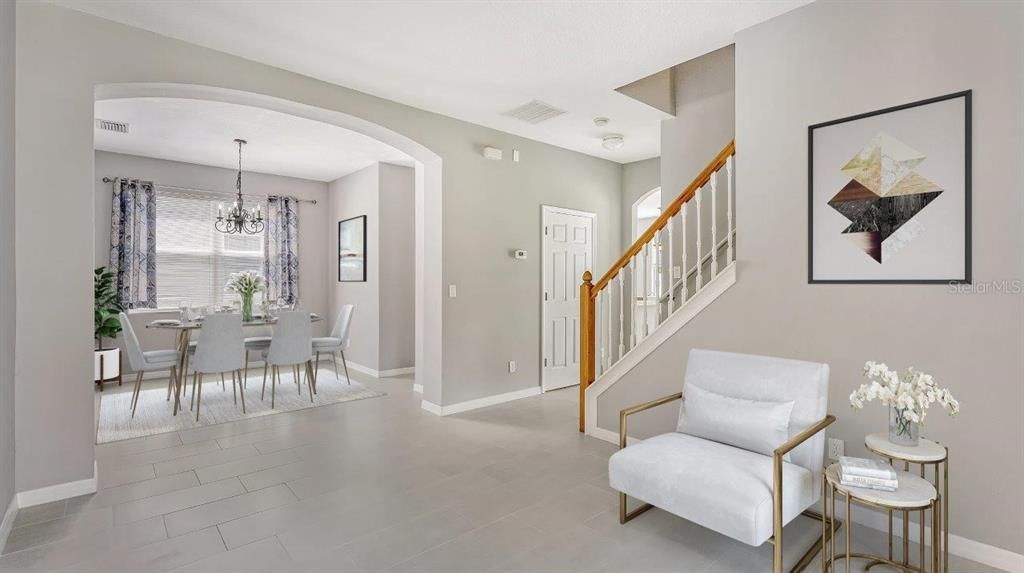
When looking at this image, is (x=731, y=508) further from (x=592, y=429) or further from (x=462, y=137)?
(x=462, y=137)

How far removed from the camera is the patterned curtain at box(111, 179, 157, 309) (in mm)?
6180

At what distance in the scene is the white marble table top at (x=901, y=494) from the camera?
1.88 m

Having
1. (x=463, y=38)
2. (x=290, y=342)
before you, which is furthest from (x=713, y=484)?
(x=290, y=342)

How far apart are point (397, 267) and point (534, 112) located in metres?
3.21

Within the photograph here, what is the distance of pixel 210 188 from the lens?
22.6 feet

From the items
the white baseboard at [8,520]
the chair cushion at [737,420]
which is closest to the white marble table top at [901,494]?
the chair cushion at [737,420]

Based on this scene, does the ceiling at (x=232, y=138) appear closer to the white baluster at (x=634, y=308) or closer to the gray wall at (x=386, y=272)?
the gray wall at (x=386, y=272)

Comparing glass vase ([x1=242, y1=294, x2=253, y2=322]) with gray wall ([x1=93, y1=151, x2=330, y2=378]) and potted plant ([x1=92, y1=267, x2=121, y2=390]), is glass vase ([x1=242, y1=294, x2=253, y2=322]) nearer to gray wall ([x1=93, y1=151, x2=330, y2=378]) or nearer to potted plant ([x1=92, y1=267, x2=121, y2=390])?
potted plant ([x1=92, y1=267, x2=121, y2=390])

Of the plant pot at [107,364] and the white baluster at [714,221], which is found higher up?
the white baluster at [714,221]

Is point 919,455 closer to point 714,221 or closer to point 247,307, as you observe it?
point 714,221

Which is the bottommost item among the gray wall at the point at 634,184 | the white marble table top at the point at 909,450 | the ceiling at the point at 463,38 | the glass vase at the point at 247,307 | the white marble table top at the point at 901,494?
the white marble table top at the point at 901,494

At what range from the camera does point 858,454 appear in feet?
8.96

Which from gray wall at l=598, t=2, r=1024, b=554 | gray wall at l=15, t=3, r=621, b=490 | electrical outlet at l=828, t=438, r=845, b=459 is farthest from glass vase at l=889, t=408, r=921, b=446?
gray wall at l=15, t=3, r=621, b=490

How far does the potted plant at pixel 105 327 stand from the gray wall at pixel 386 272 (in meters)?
2.78
